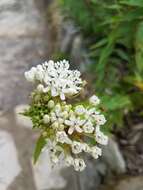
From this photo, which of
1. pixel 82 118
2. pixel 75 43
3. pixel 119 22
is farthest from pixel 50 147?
pixel 75 43

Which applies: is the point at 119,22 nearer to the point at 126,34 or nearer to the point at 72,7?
the point at 126,34

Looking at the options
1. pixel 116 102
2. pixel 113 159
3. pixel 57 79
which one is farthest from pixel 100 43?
pixel 57 79

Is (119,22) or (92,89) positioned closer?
(119,22)

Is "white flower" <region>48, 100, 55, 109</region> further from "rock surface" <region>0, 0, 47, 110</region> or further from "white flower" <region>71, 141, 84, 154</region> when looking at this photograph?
"rock surface" <region>0, 0, 47, 110</region>

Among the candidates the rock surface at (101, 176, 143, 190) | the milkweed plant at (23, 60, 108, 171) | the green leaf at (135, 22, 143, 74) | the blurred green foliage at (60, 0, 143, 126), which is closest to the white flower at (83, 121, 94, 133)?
the milkweed plant at (23, 60, 108, 171)

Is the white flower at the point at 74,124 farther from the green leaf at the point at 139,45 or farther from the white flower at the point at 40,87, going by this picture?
the green leaf at the point at 139,45

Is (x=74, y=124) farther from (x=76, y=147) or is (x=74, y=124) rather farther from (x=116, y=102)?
(x=116, y=102)
